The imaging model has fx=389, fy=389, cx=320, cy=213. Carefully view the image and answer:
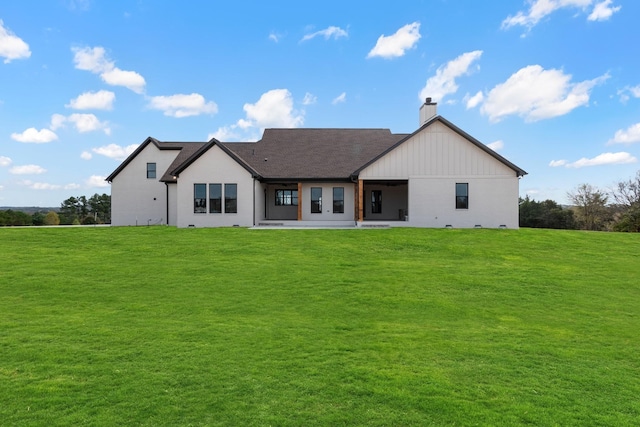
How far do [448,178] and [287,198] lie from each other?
1186cm

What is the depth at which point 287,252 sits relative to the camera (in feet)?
53.0

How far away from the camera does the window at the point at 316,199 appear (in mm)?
28703

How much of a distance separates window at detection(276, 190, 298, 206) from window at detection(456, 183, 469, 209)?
38.5ft

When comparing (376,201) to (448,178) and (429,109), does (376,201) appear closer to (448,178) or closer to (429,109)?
(448,178)

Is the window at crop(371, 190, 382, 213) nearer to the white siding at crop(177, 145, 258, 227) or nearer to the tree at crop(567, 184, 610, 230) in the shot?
the white siding at crop(177, 145, 258, 227)

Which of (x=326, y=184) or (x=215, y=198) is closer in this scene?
(x=215, y=198)

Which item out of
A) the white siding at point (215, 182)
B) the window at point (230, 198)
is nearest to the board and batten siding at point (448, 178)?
the white siding at point (215, 182)

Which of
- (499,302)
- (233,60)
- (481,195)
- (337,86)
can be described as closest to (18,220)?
(233,60)

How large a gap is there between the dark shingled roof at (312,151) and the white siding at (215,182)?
2.27 meters

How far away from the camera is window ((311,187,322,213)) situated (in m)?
28.7

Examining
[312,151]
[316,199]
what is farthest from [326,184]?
[312,151]

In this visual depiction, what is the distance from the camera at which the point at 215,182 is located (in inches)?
997

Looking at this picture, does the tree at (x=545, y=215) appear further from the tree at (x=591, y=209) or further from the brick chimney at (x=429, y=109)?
the brick chimney at (x=429, y=109)

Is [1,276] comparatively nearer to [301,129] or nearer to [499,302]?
[499,302]
